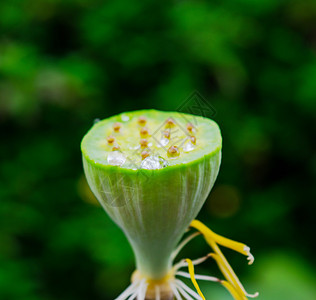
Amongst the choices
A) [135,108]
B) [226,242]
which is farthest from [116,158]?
[135,108]

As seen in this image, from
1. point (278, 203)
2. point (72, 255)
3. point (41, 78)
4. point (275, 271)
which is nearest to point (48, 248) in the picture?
point (72, 255)

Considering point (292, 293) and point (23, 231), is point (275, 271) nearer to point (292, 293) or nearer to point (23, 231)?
point (292, 293)

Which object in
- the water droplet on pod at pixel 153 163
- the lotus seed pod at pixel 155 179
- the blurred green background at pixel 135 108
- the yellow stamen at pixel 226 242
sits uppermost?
the water droplet on pod at pixel 153 163

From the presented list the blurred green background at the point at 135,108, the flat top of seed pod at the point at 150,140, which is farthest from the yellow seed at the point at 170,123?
the blurred green background at the point at 135,108

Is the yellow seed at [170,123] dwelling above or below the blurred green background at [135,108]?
above

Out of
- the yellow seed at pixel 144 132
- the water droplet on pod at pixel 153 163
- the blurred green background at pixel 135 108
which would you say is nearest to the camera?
the water droplet on pod at pixel 153 163

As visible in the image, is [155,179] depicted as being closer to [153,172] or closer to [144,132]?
[153,172]

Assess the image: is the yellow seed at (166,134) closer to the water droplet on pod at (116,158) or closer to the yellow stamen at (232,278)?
the water droplet on pod at (116,158)

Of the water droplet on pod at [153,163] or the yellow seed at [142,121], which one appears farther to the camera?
the yellow seed at [142,121]
